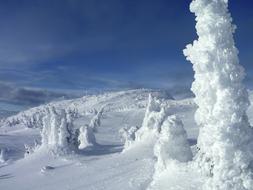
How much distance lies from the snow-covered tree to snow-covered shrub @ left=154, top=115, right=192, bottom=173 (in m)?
22.8

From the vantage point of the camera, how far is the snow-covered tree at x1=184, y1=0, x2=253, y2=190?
39.6 meters

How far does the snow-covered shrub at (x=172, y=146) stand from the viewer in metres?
64.2

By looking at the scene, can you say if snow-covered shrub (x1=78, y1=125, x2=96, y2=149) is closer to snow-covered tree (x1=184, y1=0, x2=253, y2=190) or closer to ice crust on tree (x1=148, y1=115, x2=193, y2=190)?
ice crust on tree (x1=148, y1=115, x2=193, y2=190)

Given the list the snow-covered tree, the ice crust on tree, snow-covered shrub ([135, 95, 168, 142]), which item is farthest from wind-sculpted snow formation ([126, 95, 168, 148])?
the snow-covered tree

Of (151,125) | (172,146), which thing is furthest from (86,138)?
(172,146)

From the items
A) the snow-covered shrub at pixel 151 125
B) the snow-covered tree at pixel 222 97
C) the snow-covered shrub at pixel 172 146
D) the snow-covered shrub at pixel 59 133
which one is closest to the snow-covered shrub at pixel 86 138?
the snow-covered shrub at pixel 59 133

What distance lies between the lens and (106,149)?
14000 centimetres

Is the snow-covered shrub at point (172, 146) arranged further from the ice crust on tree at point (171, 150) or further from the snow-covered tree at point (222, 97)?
the snow-covered tree at point (222, 97)

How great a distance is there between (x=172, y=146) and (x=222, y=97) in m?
26.3

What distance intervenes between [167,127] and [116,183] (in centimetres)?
1383

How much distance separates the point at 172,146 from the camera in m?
65.1

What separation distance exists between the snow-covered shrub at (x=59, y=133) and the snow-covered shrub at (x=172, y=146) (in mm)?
57268

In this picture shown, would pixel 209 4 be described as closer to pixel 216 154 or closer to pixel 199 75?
pixel 199 75

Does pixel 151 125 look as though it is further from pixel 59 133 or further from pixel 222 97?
pixel 222 97
